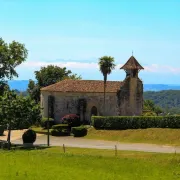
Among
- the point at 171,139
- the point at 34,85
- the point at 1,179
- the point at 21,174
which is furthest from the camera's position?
the point at 34,85

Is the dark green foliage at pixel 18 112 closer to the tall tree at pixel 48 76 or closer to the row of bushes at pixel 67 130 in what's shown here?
the row of bushes at pixel 67 130

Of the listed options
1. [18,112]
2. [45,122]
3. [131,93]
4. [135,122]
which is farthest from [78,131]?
[18,112]

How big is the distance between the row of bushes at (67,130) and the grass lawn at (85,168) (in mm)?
26913

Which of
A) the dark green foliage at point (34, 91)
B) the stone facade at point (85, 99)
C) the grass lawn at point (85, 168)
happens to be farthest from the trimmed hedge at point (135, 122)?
the dark green foliage at point (34, 91)

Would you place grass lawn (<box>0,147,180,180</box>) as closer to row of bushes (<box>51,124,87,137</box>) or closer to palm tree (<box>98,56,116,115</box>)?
row of bushes (<box>51,124,87,137</box>)

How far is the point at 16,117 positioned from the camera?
50062 mm

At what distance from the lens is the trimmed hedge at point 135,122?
59844 mm

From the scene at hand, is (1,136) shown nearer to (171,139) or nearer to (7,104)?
(7,104)

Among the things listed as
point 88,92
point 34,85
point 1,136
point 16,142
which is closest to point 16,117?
point 16,142

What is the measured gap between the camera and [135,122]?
62.3 meters

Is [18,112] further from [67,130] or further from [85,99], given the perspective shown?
[85,99]

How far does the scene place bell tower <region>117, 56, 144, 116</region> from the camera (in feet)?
231

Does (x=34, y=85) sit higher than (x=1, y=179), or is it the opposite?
(x=34, y=85)

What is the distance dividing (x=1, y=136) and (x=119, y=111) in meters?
19.2
